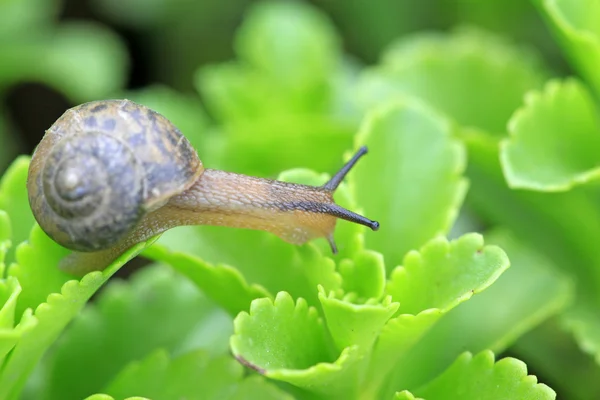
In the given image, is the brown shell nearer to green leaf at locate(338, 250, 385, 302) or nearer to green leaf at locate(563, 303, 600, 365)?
green leaf at locate(338, 250, 385, 302)

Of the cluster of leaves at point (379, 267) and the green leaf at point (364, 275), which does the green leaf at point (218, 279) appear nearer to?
the cluster of leaves at point (379, 267)

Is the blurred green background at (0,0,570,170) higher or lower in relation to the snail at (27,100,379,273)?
lower

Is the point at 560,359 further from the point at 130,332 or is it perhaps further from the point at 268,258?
the point at 130,332

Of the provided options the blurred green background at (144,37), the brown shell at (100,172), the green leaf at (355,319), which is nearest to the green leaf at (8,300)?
the brown shell at (100,172)

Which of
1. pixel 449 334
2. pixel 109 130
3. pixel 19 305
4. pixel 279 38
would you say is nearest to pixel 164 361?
pixel 19 305

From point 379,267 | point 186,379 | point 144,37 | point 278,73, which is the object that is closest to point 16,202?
point 186,379

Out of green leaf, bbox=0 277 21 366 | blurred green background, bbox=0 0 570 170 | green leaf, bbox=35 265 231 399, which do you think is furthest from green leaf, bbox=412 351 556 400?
blurred green background, bbox=0 0 570 170
